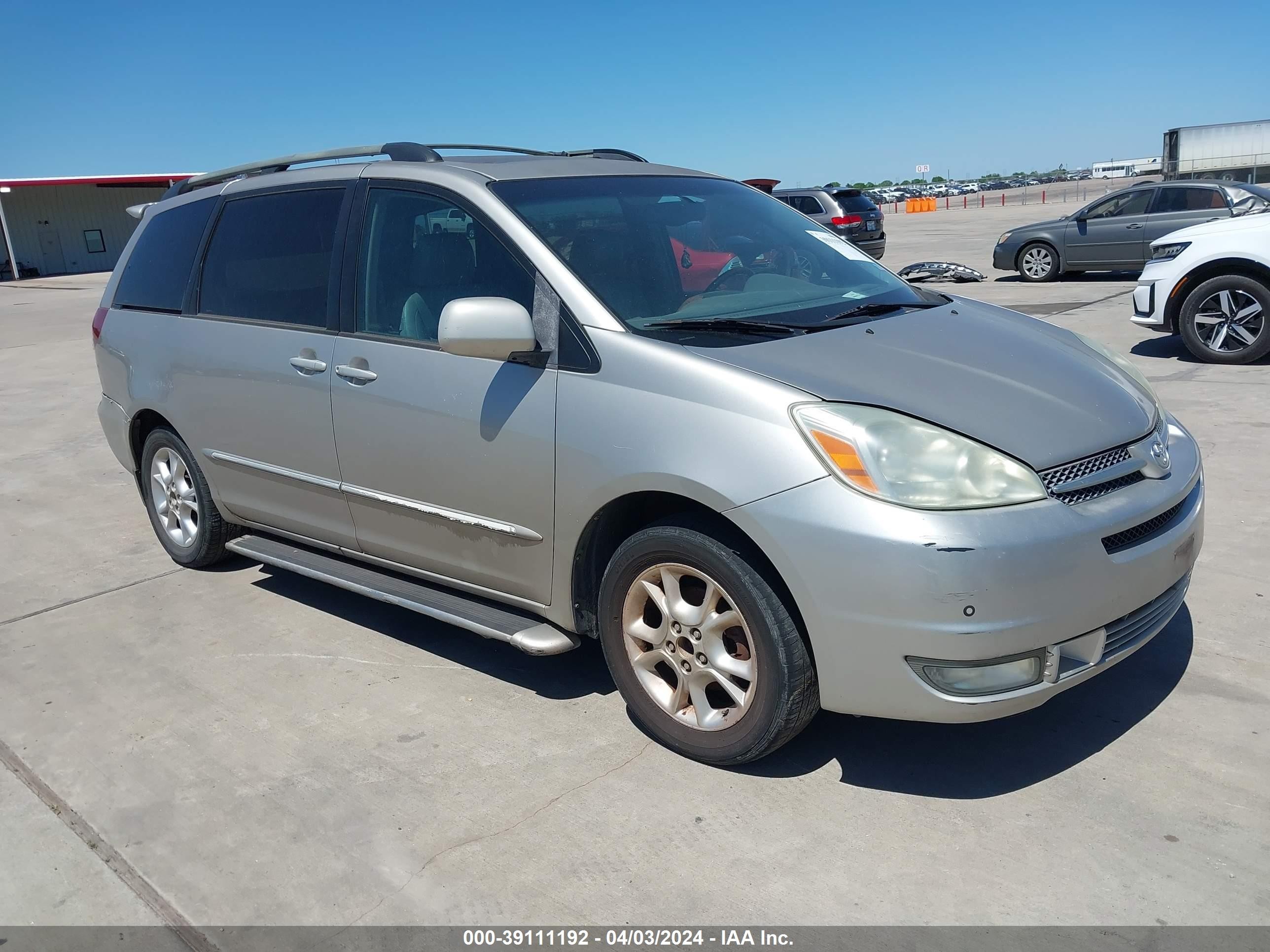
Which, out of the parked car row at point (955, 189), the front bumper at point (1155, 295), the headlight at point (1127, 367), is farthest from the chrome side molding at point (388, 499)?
the parked car row at point (955, 189)

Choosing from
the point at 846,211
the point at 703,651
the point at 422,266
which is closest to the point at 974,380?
the point at 703,651

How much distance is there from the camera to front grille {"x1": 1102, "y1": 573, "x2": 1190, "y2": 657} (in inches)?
117

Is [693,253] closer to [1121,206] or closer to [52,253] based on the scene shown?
[1121,206]

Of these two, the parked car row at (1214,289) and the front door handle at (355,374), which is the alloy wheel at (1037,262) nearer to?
the parked car row at (1214,289)

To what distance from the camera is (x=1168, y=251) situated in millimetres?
9016

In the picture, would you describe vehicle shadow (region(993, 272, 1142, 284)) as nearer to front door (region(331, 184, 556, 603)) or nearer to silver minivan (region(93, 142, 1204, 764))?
silver minivan (region(93, 142, 1204, 764))

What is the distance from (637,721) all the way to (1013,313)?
2.23 meters

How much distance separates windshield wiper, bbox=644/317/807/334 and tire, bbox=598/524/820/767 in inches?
26.5

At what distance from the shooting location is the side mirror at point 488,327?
330cm

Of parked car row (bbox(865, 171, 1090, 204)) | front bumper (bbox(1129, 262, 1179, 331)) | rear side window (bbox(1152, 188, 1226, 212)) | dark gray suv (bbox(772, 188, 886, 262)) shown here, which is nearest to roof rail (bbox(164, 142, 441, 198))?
front bumper (bbox(1129, 262, 1179, 331))

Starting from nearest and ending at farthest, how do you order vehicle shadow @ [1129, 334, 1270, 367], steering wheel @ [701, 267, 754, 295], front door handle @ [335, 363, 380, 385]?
steering wheel @ [701, 267, 754, 295] < front door handle @ [335, 363, 380, 385] < vehicle shadow @ [1129, 334, 1270, 367]

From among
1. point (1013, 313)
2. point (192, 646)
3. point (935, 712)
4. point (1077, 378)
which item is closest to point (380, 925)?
point (935, 712)

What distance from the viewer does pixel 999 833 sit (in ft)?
9.39
